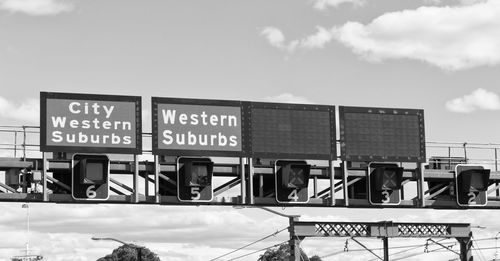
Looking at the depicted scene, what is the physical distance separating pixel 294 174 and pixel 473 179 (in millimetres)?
8699

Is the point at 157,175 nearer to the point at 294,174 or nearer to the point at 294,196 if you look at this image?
the point at 294,174

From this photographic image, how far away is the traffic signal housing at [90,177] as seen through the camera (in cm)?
3659

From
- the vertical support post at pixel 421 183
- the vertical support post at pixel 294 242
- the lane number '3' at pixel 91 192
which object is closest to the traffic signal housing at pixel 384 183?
the vertical support post at pixel 421 183

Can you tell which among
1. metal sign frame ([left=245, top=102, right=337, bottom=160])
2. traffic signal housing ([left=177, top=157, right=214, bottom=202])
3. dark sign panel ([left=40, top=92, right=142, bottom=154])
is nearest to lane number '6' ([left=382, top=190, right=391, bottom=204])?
metal sign frame ([left=245, top=102, right=337, bottom=160])

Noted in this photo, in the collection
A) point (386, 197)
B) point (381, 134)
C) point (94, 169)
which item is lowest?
point (386, 197)

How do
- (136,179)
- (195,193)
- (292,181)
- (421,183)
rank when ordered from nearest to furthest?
(136,179)
(195,193)
(292,181)
(421,183)

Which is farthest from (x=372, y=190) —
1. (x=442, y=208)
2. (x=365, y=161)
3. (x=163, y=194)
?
(x=163, y=194)

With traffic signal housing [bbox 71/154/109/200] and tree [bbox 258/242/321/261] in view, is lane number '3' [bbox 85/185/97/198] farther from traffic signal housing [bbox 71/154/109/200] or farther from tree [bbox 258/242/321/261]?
tree [bbox 258/242/321/261]

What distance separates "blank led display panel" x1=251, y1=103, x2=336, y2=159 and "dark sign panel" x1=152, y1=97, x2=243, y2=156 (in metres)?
0.77

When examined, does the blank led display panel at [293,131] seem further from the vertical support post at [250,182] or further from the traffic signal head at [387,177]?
the traffic signal head at [387,177]

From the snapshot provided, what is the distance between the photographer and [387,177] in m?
40.7

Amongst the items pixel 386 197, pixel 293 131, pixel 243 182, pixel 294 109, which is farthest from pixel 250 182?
pixel 386 197

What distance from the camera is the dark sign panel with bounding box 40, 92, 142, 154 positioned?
36906 mm

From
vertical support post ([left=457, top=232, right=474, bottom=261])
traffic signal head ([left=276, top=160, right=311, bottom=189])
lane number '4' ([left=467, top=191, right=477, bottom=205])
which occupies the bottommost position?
vertical support post ([left=457, top=232, right=474, bottom=261])
